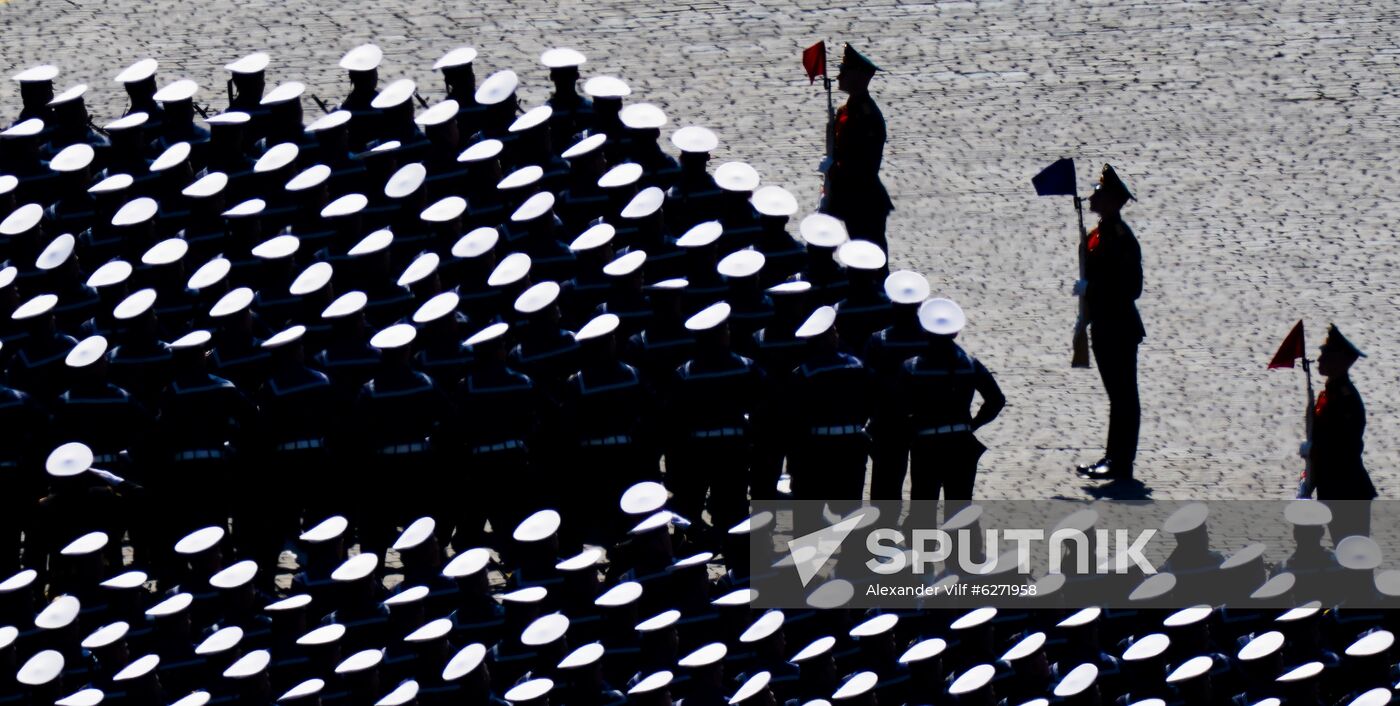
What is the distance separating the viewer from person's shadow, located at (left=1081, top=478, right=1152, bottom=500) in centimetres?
1292

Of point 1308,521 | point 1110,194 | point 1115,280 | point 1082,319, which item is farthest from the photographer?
point 1082,319

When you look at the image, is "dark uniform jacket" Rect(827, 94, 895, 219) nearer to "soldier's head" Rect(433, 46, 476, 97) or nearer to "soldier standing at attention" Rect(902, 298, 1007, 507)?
"soldier's head" Rect(433, 46, 476, 97)

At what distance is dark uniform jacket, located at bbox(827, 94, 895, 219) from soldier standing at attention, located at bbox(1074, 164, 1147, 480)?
1524 millimetres

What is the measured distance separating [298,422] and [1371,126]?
319 inches

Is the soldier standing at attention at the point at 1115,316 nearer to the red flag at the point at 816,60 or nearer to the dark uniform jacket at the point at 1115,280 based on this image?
the dark uniform jacket at the point at 1115,280

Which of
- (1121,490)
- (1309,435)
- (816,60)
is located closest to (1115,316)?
(1121,490)

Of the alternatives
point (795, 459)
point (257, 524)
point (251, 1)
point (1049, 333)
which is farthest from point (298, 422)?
point (251, 1)

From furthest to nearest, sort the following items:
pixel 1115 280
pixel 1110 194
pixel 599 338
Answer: pixel 1115 280
pixel 1110 194
pixel 599 338

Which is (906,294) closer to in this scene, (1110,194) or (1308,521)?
(1110,194)

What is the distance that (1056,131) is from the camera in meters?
16.9

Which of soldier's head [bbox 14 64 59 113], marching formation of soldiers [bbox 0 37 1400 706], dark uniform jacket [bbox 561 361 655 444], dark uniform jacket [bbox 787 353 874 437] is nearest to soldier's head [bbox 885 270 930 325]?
marching formation of soldiers [bbox 0 37 1400 706]

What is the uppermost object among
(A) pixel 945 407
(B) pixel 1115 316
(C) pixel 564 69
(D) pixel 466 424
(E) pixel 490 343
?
(C) pixel 564 69

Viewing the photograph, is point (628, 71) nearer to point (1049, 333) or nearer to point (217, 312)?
point (1049, 333)

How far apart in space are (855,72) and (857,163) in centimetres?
50
